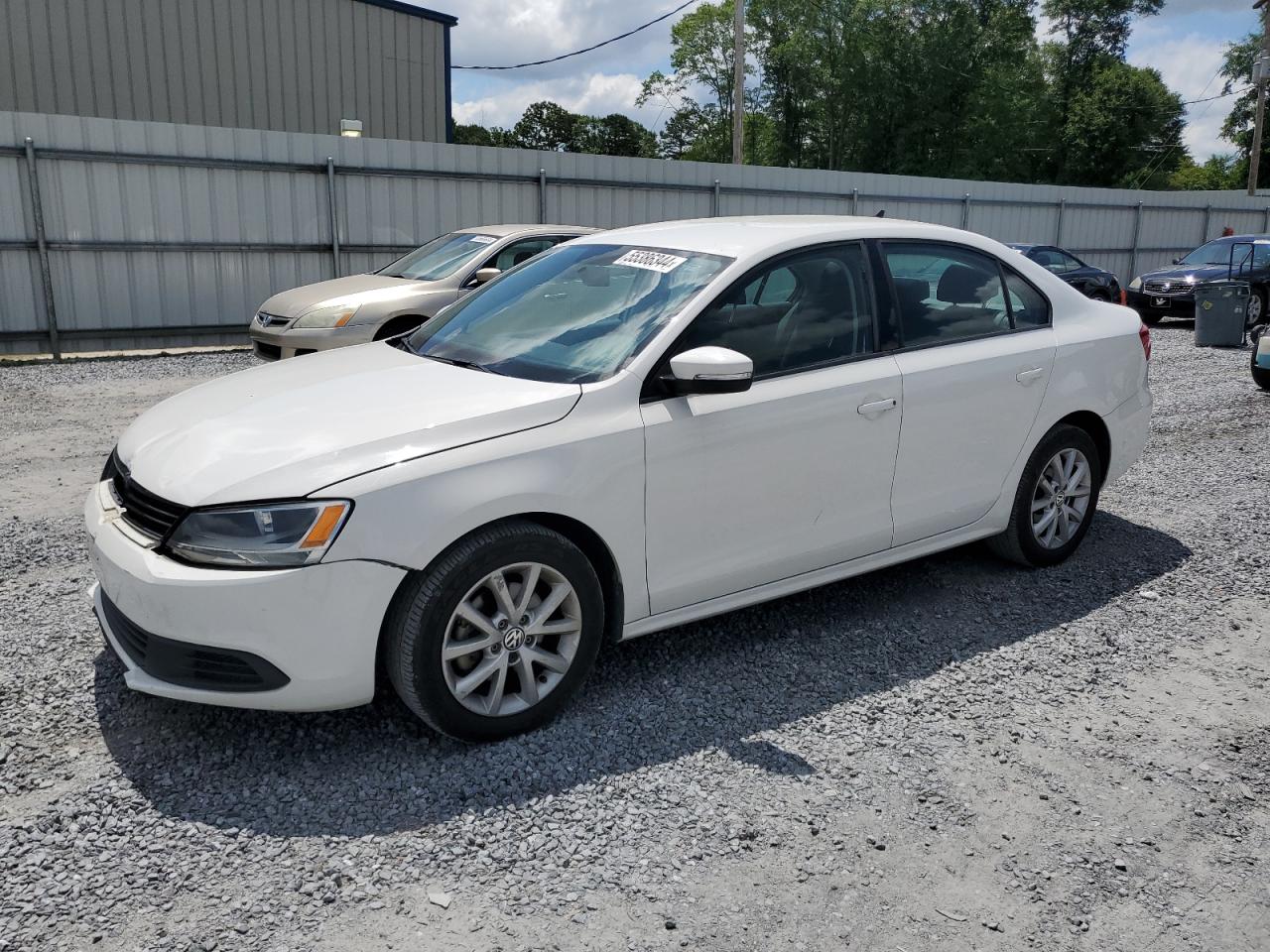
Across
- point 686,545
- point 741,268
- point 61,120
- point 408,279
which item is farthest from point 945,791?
point 61,120

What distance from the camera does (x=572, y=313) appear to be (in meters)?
4.16

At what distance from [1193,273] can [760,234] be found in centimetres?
1607

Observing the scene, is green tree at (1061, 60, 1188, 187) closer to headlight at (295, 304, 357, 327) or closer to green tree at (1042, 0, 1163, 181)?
green tree at (1042, 0, 1163, 181)

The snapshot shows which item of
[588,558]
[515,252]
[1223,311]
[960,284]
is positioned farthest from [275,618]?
[1223,311]

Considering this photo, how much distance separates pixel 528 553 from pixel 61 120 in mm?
11669

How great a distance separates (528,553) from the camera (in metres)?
3.41

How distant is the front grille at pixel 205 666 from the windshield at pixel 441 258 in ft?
25.3

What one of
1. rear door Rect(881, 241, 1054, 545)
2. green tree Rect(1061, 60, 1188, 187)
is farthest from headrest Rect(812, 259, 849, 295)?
green tree Rect(1061, 60, 1188, 187)

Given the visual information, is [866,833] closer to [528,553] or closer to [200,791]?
[528,553]

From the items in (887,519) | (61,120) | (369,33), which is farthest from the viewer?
(369,33)

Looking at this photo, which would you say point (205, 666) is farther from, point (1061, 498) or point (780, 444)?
point (1061, 498)

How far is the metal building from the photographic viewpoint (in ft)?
60.0

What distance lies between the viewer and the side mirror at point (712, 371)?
3.61 m

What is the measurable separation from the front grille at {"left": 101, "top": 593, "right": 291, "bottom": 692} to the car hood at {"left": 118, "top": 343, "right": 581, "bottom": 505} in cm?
43
